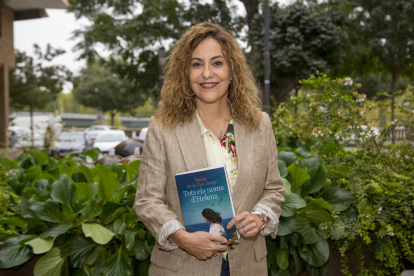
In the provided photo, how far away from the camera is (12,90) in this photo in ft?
103

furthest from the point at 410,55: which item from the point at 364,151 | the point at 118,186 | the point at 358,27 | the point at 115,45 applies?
the point at 118,186

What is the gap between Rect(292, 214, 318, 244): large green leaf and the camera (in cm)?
270

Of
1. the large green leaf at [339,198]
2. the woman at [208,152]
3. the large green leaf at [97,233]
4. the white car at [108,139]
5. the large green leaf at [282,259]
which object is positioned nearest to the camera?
the woman at [208,152]

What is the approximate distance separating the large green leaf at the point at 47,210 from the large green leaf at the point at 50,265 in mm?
240

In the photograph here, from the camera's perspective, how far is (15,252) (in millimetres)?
2719

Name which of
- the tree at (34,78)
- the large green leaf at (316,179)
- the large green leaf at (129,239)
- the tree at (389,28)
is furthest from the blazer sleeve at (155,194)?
the tree at (34,78)

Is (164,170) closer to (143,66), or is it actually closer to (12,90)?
(143,66)

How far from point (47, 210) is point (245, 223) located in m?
1.88

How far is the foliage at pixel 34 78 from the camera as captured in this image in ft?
105

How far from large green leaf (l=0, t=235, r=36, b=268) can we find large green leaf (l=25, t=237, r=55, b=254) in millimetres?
97

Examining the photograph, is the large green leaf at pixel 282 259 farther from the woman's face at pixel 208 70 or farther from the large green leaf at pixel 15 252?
the large green leaf at pixel 15 252

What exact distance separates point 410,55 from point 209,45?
1842 cm

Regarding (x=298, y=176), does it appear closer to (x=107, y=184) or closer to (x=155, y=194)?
(x=107, y=184)

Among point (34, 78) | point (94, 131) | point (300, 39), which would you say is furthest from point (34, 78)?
point (300, 39)
